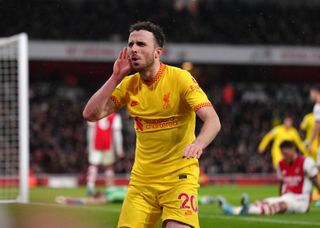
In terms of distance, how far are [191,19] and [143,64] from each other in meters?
24.9

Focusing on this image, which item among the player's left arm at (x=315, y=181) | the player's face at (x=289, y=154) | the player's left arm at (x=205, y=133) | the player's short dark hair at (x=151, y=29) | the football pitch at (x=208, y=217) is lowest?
the football pitch at (x=208, y=217)

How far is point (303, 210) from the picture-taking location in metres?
9.62

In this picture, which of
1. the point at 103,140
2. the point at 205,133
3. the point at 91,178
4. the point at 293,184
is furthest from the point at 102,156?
the point at 205,133

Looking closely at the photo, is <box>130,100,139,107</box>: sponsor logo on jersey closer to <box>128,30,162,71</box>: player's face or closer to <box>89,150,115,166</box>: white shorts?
<box>128,30,162,71</box>: player's face

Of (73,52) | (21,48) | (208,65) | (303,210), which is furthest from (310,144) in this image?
(208,65)

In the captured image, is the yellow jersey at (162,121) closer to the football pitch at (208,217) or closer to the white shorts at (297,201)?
→ the football pitch at (208,217)

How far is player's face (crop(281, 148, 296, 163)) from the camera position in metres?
9.49

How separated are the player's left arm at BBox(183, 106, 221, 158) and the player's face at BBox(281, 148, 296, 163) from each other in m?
4.60

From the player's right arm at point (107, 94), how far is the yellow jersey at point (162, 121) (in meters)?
0.13

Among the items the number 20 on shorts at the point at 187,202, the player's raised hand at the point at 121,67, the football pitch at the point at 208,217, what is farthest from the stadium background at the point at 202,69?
the player's raised hand at the point at 121,67

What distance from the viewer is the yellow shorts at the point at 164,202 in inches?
205

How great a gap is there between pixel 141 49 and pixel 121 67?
188 mm

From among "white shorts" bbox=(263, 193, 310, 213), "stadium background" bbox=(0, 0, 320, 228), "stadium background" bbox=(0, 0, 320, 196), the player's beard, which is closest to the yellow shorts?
the player's beard

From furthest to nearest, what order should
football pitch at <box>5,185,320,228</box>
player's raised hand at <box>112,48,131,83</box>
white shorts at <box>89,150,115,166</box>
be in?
1. white shorts at <box>89,150,115,166</box>
2. football pitch at <box>5,185,320,228</box>
3. player's raised hand at <box>112,48,131,83</box>
